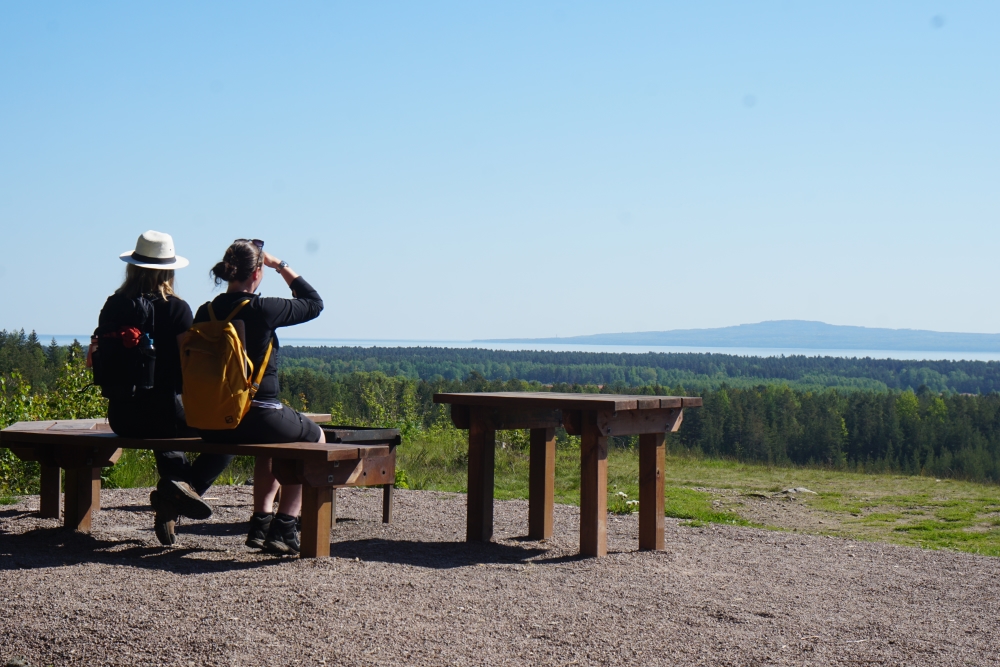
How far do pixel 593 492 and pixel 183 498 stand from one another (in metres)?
2.17

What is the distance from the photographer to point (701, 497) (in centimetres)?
1004

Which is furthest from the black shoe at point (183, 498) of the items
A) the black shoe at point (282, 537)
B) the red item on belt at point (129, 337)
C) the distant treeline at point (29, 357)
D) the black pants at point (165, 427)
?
the distant treeline at point (29, 357)

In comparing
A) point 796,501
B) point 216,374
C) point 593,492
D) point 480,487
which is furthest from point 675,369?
point 216,374

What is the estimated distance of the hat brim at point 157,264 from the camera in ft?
16.6

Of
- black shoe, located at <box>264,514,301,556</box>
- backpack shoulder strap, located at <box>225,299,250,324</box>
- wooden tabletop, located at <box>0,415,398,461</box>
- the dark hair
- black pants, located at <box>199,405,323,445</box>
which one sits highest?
the dark hair

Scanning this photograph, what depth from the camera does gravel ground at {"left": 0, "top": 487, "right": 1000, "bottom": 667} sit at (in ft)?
11.5

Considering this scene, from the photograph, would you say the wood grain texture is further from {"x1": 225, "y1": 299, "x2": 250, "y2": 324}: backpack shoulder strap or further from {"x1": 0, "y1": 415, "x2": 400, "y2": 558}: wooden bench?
{"x1": 225, "y1": 299, "x2": 250, "y2": 324}: backpack shoulder strap

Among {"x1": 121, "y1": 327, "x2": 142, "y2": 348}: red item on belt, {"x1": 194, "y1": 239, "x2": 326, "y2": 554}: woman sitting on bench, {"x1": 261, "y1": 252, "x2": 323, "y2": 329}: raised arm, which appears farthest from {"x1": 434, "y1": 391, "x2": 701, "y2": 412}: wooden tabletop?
{"x1": 121, "y1": 327, "x2": 142, "y2": 348}: red item on belt

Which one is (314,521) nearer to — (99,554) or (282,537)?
(282,537)

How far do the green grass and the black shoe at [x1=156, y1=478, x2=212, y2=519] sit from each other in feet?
12.5

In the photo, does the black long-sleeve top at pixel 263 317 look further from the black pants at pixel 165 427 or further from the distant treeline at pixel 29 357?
the distant treeline at pixel 29 357

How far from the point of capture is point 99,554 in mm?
5012

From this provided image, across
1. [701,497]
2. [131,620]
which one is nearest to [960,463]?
[701,497]

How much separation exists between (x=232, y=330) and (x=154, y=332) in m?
0.67
